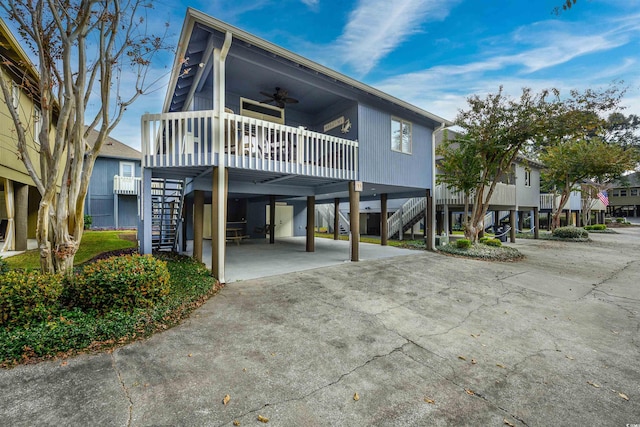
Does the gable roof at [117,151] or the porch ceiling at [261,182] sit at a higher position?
the gable roof at [117,151]

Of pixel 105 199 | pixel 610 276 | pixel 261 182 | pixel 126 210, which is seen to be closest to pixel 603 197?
pixel 610 276

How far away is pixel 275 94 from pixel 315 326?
700cm

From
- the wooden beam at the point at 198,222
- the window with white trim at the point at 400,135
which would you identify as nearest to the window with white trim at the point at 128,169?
the wooden beam at the point at 198,222

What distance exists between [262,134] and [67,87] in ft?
11.1

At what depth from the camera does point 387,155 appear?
9.41 meters

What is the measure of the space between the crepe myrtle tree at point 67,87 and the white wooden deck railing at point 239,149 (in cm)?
88

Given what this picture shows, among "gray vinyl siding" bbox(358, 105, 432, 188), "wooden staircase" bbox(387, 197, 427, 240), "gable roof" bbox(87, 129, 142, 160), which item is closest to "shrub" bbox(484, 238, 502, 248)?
"wooden staircase" bbox(387, 197, 427, 240)

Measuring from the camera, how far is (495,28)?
818 centimetres

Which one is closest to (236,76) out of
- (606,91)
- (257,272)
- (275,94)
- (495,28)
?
(275,94)

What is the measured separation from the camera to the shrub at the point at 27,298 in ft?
10.2

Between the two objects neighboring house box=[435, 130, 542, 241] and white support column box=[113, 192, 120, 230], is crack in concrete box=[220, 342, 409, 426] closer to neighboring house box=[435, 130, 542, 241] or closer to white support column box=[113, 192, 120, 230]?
neighboring house box=[435, 130, 542, 241]

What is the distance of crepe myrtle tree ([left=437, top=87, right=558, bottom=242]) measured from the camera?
32.5ft

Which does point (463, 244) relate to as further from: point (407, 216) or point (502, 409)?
point (502, 409)

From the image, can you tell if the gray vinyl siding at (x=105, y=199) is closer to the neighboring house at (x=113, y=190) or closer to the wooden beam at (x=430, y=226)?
the neighboring house at (x=113, y=190)
